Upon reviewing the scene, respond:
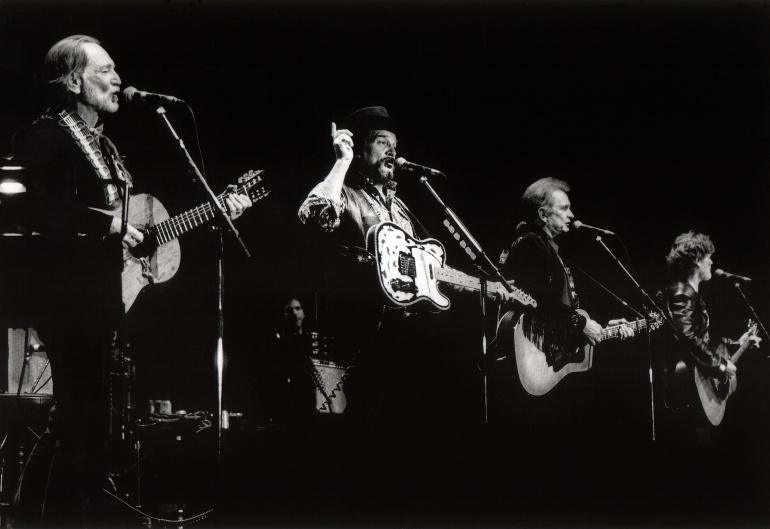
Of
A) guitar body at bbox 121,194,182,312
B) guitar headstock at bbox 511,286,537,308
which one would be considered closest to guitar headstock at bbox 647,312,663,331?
guitar headstock at bbox 511,286,537,308

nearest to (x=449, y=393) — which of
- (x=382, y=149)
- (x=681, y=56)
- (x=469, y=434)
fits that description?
(x=469, y=434)

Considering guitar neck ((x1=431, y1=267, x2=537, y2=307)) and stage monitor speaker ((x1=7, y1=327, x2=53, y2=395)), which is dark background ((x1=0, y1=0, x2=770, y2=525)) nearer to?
guitar neck ((x1=431, y1=267, x2=537, y2=307))

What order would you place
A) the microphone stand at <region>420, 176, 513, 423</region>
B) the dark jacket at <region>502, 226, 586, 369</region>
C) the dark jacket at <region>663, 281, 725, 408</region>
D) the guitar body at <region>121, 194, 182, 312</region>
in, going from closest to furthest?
the guitar body at <region>121, 194, 182, 312</region> < the microphone stand at <region>420, 176, 513, 423</region> < the dark jacket at <region>502, 226, 586, 369</region> < the dark jacket at <region>663, 281, 725, 408</region>

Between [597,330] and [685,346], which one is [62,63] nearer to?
[597,330]

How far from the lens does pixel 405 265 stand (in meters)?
4.42

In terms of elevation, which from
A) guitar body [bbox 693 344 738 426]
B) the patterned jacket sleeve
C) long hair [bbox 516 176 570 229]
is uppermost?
long hair [bbox 516 176 570 229]

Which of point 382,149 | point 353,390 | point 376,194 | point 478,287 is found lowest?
point 353,390

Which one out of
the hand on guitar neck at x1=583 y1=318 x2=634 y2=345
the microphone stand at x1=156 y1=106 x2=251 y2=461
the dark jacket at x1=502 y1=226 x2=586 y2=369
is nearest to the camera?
the microphone stand at x1=156 y1=106 x2=251 y2=461

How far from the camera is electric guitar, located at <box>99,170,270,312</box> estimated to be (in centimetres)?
370

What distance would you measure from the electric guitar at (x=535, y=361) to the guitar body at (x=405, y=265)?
477 millimetres

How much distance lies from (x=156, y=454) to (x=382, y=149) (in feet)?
6.96

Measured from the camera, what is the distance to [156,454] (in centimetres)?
375

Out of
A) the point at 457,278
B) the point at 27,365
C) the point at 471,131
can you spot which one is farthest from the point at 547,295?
the point at 27,365

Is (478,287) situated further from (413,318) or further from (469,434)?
(469,434)
